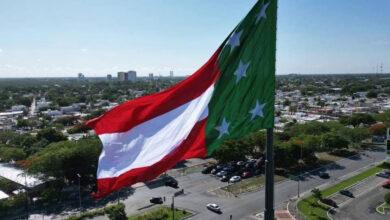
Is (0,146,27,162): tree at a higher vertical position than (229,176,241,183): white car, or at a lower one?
higher

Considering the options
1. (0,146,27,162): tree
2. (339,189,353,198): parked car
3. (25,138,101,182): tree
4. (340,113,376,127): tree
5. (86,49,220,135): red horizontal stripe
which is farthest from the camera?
(340,113,376,127): tree

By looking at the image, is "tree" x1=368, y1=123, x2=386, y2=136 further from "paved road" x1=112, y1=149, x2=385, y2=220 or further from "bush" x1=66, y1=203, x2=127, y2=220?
"bush" x1=66, y1=203, x2=127, y2=220

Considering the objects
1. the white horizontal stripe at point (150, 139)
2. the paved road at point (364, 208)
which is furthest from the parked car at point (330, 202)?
the white horizontal stripe at point (150, 139)

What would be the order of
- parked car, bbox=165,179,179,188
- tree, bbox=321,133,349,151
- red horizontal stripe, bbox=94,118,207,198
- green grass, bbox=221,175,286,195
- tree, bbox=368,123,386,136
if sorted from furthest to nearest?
tree, bbox=368,123,386,136 → tree, bbox=321,133,349,151 → parked car, bbox=165,179,179,188 → green grass, bbox=221,175,286,195 → red horizontal stripe, bbox=94,118,207,198

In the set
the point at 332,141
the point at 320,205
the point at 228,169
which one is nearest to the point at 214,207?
the point at 320,205

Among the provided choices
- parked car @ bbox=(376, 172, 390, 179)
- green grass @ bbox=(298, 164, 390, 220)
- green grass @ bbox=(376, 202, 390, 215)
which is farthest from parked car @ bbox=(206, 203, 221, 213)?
parked car @ bbox=(376, 172, 390, 179)

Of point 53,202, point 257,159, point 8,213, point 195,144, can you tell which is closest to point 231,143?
point 257,159
